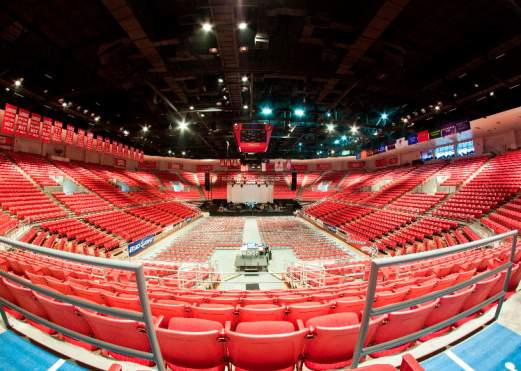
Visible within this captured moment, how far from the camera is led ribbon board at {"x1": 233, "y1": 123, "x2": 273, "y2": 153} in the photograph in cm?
1185

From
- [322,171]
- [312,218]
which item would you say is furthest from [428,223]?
[322,171]

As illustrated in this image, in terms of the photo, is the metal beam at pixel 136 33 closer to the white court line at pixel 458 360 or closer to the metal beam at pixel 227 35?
the metal beam at pixel 227 35

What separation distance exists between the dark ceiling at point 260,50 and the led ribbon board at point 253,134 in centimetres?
130

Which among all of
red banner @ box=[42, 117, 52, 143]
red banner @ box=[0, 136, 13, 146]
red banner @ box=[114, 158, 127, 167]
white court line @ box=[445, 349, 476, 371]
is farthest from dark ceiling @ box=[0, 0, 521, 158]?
red banner @ box=[114, 158, 127, 167]

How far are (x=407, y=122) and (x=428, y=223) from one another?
273 inches

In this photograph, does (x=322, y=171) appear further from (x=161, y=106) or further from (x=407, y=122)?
(x=161, y=106)

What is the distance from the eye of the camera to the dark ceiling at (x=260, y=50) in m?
5.97

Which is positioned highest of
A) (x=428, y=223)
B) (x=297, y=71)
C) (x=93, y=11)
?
(x=93, y=11)

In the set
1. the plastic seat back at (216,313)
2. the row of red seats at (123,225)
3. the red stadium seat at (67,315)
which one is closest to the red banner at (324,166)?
the row of red seats at (123,225)

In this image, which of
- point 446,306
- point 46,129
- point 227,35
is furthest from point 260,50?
point 46,129

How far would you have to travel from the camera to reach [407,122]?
14.0m

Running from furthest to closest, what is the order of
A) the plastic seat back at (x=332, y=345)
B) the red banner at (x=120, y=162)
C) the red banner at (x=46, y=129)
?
the red banner at (x=120, y=162) → the red banner at (x=46, y=129) → the plastic seat back at (x=332, y=345)

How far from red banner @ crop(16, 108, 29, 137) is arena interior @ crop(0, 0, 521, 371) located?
0.19ft

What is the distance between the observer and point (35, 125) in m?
10.9
